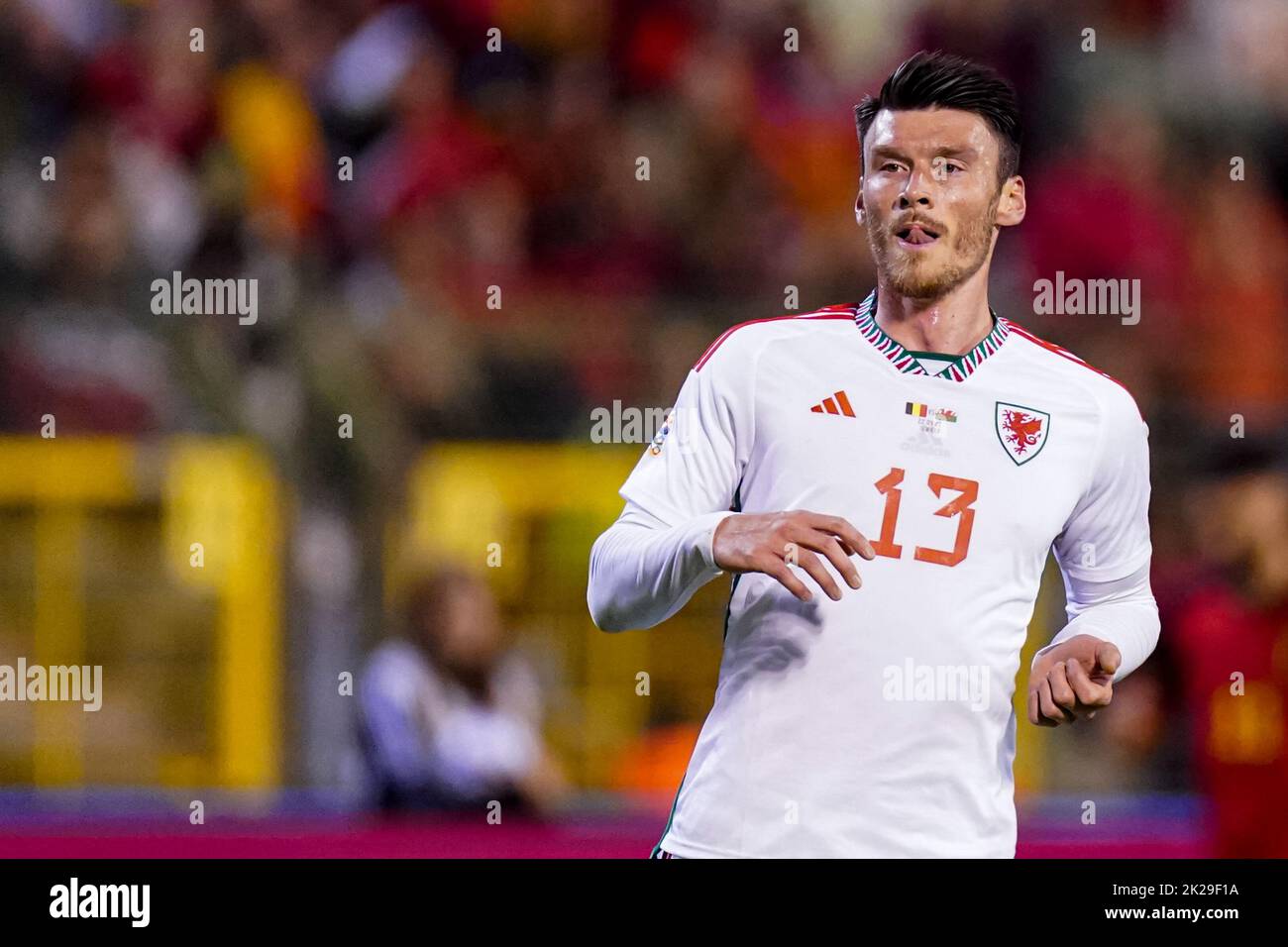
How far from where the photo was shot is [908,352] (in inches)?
124

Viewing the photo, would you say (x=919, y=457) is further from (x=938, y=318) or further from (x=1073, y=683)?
(x=1073, y=683)

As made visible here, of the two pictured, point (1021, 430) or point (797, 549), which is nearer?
point (797, 549)

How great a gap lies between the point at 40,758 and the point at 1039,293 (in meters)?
3.98

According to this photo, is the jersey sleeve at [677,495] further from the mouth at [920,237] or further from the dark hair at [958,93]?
the dark hair at [958,93]

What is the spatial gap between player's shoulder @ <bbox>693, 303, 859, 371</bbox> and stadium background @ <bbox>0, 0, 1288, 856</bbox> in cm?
233

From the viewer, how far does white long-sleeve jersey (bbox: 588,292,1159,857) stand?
2.93 meters

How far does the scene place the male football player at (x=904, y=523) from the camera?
2.93m

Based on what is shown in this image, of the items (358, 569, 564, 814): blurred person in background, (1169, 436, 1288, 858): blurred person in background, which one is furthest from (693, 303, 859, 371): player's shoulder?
(358, 569, 564, 814): blurred person in background

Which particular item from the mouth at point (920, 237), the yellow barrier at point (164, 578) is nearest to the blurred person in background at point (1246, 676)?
the mouth at point (920, 237)

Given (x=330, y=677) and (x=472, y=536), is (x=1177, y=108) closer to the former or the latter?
(x=472, y=536)

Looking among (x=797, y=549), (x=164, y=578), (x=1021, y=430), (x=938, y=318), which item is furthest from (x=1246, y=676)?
(x=164, y=578)

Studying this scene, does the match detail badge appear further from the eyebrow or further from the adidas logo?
the eyebrow

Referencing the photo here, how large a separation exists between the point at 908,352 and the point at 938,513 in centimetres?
31
